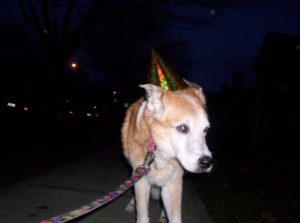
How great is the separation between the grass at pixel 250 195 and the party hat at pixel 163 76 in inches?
83.6

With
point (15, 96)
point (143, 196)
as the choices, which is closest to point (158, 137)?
point (143, 196)

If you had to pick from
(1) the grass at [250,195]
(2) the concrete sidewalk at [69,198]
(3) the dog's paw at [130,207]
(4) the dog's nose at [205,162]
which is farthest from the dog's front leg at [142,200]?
(1) the grass at [250,195]

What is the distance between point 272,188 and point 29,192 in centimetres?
450

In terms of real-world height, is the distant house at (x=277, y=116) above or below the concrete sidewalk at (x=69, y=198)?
above

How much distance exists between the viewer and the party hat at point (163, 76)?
136 inches

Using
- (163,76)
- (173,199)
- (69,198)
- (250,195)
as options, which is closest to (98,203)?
(173,199)

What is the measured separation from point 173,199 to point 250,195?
2866 millimetres

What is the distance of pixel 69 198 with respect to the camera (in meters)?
4.37

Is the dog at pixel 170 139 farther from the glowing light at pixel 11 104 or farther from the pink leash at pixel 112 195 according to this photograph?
the glowing light at pixel 11 104

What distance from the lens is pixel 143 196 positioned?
11.3 ft

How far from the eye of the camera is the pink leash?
1.84 m

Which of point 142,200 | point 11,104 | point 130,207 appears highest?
point 11,104

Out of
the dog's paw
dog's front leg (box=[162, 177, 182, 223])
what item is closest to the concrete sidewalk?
the dog's paw

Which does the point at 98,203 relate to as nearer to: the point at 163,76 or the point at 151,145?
the point at 151,145
